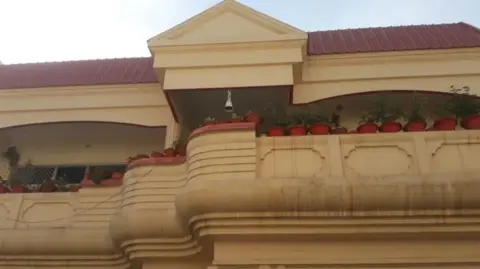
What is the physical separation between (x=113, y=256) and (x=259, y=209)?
3.34 metres

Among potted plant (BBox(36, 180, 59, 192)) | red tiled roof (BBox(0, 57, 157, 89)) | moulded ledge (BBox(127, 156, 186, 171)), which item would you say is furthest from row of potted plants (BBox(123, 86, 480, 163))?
red tiled roof (BBox(0, 57, 157, 89))

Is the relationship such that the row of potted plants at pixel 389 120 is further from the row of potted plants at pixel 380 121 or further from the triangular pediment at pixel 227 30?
the triangular pediment at pixel 227 30

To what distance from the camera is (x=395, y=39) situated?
12.5m

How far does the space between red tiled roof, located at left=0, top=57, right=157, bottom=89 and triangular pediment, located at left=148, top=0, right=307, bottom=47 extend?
68.5 inches

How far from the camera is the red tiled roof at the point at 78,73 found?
41.4 feet

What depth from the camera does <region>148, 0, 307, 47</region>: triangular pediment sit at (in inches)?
411

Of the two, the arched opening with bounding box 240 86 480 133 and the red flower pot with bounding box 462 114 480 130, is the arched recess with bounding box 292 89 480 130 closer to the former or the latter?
the arched opening with bounding box 240 86 480 133

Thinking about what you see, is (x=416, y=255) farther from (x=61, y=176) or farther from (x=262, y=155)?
(x=61, y=176)

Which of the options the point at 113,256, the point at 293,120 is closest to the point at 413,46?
the point at 293,120

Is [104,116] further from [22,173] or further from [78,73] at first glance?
[78,73]

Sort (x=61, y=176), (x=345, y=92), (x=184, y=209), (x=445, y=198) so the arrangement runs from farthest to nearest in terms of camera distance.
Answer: (x=61, y=176) → (x=345, y=92) → (x=184, y=209) → (x=445, y=198)

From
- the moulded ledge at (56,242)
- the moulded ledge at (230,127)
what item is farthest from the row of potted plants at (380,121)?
the moulded ledge at (56,242)

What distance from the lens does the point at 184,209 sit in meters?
7.41

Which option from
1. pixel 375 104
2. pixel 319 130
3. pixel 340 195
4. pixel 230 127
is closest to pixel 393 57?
pixel 375 104
